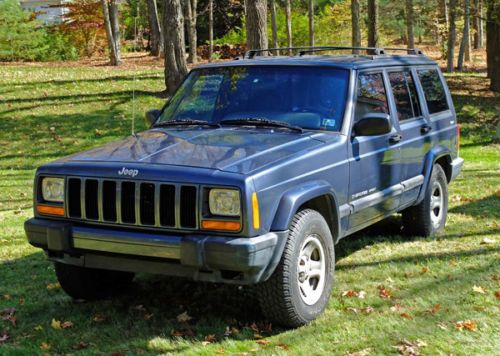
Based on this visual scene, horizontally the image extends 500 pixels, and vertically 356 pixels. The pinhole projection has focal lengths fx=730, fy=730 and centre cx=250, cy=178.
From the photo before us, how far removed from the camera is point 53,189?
5.16 m

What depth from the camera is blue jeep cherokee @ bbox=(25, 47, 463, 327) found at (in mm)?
4613

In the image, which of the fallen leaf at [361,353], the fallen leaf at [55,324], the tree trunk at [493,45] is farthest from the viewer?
the tree trunk at [493,45]

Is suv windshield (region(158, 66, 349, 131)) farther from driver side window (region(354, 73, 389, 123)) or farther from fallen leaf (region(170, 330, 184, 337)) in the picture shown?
fallen leaf (region(170, 330, 184, 337))

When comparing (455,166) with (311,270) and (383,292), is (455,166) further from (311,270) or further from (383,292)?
(311,270)

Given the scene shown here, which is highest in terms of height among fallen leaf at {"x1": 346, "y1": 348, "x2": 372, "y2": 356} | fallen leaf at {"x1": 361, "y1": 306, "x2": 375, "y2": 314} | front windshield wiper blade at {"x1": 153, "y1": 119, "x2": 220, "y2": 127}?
front windshield wiper blade at {"x1": 153, "y1": 119, "x2": 220, "y2": 127}

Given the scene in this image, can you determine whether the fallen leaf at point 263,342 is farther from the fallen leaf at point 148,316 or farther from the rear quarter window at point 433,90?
the rear quarter window at point 433,90

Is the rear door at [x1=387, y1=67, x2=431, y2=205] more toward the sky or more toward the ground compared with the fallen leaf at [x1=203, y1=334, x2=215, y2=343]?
more toward the sky

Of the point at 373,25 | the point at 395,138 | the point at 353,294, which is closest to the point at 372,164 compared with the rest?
the point at 395,138

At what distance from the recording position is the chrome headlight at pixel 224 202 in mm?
4562

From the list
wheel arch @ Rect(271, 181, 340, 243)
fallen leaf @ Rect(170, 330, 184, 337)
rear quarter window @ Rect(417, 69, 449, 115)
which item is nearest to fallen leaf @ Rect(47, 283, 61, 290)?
fallen leaf @ Rect(170, 330, 184, 337)

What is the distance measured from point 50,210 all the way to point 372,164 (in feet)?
8.59

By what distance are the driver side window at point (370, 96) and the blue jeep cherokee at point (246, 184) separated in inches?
0.5

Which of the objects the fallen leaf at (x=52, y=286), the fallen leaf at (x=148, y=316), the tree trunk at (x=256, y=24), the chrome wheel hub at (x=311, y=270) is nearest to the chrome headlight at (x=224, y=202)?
the chrome wheel hub at (x=311, y=270)

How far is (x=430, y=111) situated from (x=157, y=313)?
367 cm
